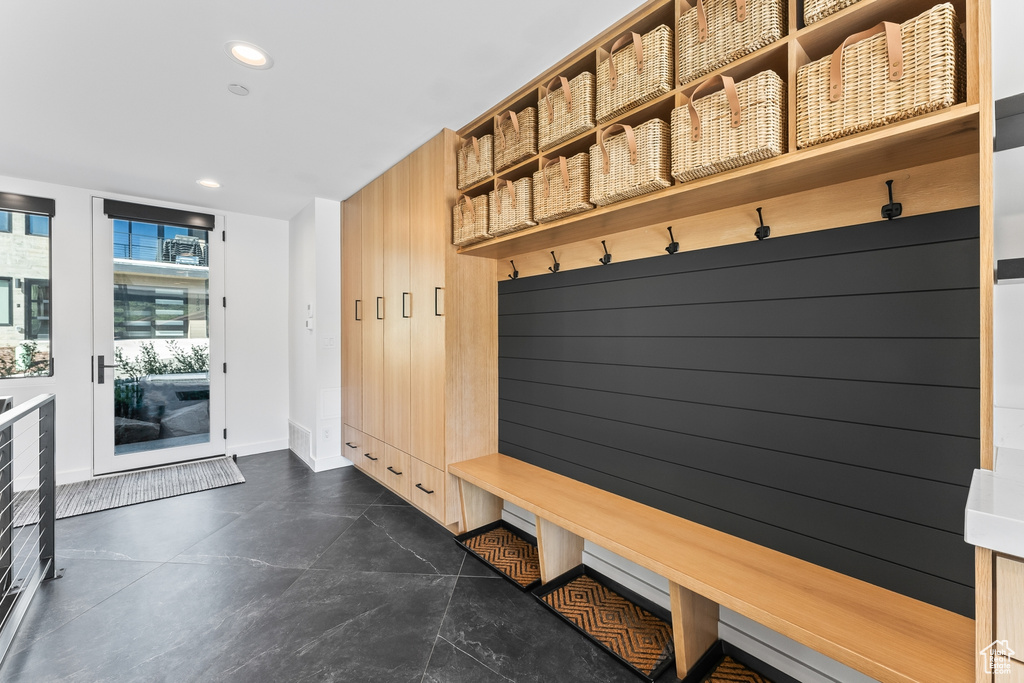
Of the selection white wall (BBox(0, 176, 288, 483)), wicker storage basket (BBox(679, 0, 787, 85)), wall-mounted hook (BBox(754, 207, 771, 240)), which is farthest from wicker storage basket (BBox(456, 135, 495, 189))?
white wall (BBox(0, 176, 288, 483))

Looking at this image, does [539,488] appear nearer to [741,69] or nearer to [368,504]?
[368,504]

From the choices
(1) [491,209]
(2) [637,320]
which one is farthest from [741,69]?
(1) [491,209]

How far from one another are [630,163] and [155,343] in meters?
4.77

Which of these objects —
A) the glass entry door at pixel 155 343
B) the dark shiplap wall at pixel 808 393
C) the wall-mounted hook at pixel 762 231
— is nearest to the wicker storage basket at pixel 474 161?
the dark shiplap wall at pixel 808 393

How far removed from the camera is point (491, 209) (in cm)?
240

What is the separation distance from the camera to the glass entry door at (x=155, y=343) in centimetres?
396

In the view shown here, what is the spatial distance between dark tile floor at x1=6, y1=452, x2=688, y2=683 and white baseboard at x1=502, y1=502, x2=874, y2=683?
12.7 inches

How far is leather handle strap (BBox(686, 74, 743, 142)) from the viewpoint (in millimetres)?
1366

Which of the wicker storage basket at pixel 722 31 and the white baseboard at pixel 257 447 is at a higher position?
the wicker storage basket at pixel 722 31

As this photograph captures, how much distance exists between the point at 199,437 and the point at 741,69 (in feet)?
17.7

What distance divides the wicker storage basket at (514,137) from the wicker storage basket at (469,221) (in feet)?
0.77

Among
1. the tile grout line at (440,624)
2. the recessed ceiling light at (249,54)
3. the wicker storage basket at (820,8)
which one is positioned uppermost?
the recessed ceiling light at (249,54)

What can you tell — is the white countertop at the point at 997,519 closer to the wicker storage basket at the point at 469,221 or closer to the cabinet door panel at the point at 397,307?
the wicker storage basket at the point at 469,221

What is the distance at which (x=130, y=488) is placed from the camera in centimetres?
362
